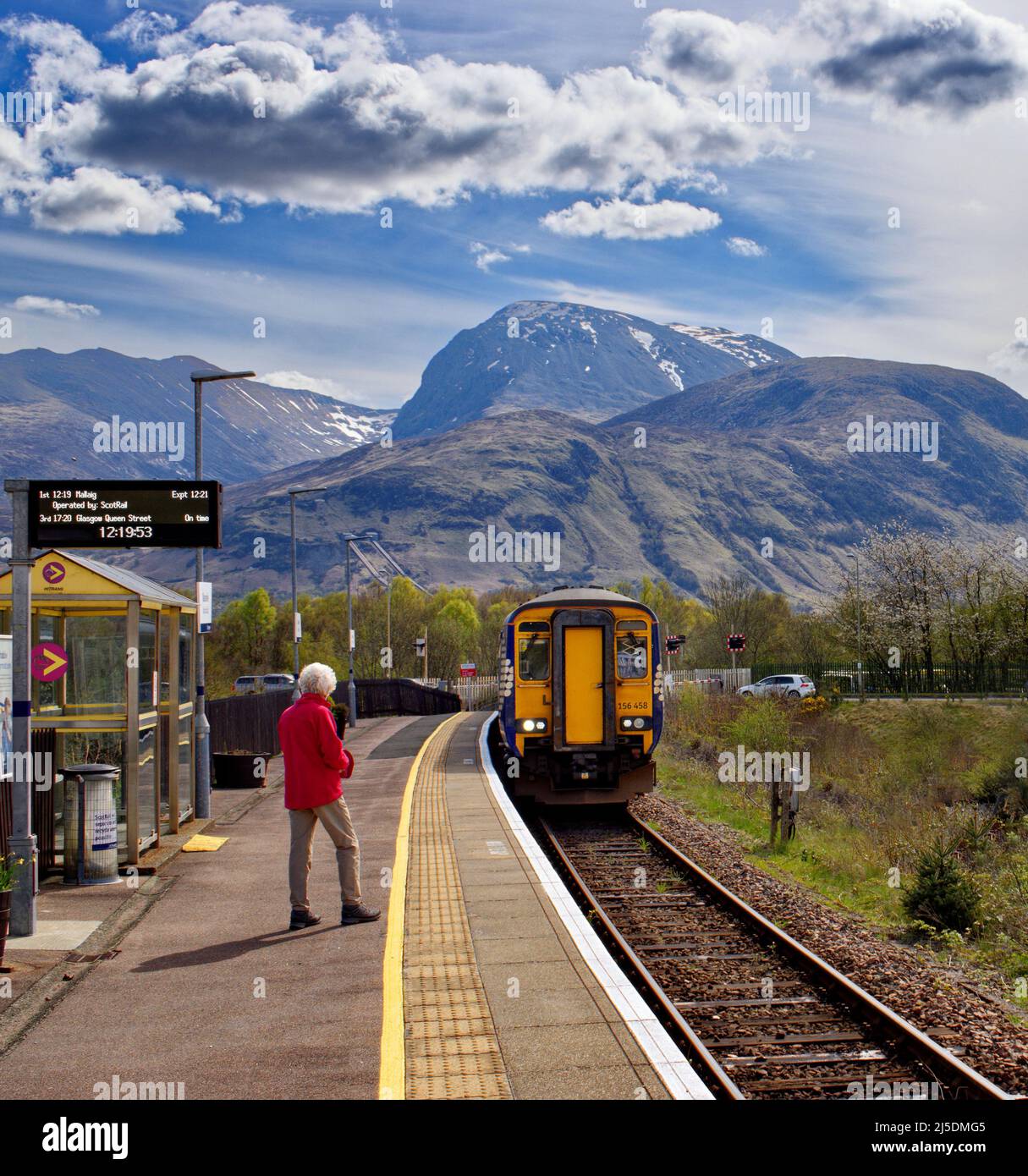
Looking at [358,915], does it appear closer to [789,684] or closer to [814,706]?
[814,706]

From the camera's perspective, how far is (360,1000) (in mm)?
7496

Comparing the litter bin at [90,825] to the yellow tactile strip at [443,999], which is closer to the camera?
the yellow tactile strip at [443,999]

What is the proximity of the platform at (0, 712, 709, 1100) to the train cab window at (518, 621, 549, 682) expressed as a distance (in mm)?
5630

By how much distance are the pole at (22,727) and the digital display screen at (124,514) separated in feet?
0.61

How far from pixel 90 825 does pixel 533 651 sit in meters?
8.33

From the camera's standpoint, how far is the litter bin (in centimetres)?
1113

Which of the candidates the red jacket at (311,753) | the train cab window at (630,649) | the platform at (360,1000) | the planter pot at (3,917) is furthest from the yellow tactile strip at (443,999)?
the train cab window at (630,649)

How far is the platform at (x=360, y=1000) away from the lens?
614 centimetres

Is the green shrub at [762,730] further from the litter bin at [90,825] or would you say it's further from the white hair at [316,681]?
the white hair at [316,681]

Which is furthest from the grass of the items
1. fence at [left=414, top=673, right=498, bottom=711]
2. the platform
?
fence at [left=414, top=673, right=498, bottom=711]

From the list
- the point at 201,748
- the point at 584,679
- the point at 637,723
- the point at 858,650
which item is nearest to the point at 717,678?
the point at 858,650

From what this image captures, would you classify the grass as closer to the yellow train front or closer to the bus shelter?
the yellow train front

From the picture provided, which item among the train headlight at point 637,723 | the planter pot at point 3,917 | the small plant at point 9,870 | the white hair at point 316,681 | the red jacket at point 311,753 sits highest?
the white hair at point 316,681
